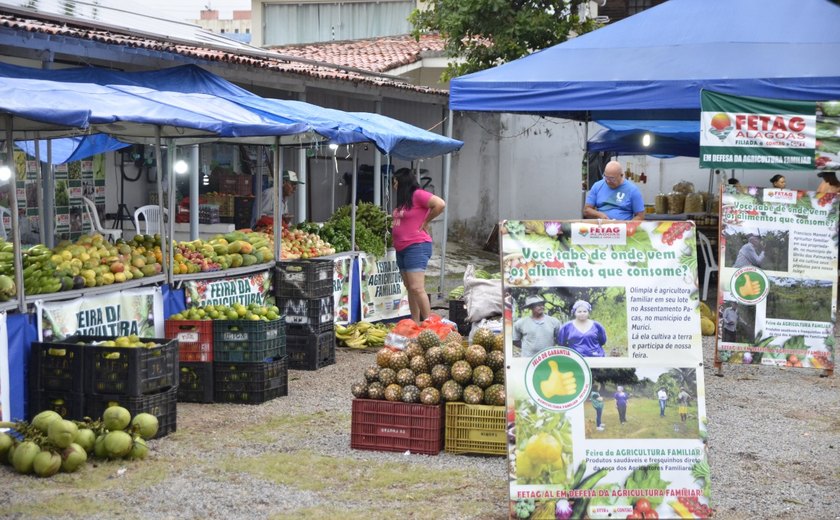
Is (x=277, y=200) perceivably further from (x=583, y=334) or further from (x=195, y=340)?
(x=583, y=334)

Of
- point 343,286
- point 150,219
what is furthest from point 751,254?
point 150,219

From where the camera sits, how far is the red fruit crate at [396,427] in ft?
23.4

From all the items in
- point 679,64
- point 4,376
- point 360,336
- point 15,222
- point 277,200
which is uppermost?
point 679,64

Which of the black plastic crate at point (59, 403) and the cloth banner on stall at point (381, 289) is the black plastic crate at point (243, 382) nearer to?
the black plastic crate at point (59, 403)

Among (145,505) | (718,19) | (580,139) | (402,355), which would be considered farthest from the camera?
(580,139)

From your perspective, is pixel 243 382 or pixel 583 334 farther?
pixel 243 382

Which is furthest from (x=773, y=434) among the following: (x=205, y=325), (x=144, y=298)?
(x=144, y=298)

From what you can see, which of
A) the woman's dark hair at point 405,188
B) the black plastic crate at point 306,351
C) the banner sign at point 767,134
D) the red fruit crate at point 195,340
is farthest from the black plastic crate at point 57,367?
the banner sign at point 767,134

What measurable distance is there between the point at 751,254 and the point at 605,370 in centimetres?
524

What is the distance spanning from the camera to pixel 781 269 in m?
9.79

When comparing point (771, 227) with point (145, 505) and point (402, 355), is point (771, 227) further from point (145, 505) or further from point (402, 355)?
point (145, 505)

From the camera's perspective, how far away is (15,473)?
262 inches

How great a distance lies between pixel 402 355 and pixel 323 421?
1242 mm

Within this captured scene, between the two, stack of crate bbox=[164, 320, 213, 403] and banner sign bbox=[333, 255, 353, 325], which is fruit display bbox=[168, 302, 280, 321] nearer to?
stack of crate bbox=[164, 320, 213, 403]
